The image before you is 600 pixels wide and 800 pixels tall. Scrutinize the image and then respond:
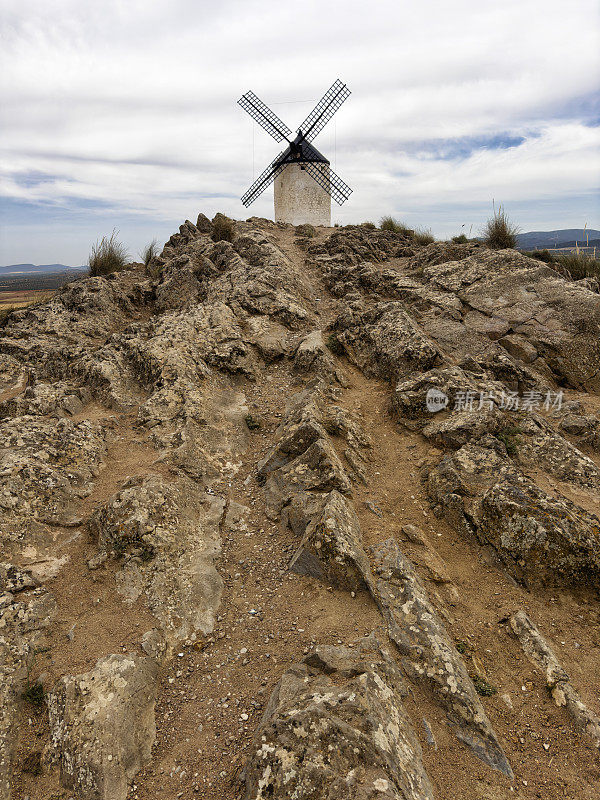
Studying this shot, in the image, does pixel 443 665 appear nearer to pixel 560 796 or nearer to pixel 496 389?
pixel 560 796

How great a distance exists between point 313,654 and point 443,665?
1669 millimetres

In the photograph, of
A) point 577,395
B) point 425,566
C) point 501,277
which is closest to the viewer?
point 425,566

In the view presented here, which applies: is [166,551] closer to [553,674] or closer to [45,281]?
[553,674]

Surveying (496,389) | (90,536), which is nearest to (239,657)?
(90,536)

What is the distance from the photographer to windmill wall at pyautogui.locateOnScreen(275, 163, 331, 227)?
29594 mm

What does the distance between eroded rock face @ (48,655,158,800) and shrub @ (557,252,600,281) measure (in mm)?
21080

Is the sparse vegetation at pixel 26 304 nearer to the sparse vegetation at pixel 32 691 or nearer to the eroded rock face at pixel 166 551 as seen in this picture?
the eroded rock face at pixel 166 551

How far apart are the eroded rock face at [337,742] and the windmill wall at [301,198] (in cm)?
2920

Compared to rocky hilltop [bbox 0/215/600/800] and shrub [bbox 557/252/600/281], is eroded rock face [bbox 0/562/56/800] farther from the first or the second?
shrub [bbox 557/252/600/281]

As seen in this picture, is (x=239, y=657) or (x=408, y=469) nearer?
(x=239, y=657)

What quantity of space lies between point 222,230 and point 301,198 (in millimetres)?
11057

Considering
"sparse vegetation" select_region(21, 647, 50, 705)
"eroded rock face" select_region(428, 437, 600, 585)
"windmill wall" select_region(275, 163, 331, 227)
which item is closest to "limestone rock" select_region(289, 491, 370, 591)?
"eroded rock face" select_region(428, 437, 600, 585)

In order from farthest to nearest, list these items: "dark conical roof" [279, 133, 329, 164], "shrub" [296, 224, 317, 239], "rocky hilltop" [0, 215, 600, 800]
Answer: "dark conical roof" [279, 133, 329, 164]
"shrub" [296, 224, 317, 239]
"rocky hilltop" [0, 215, 600, 800]

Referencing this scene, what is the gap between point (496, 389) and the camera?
10.5 metres
